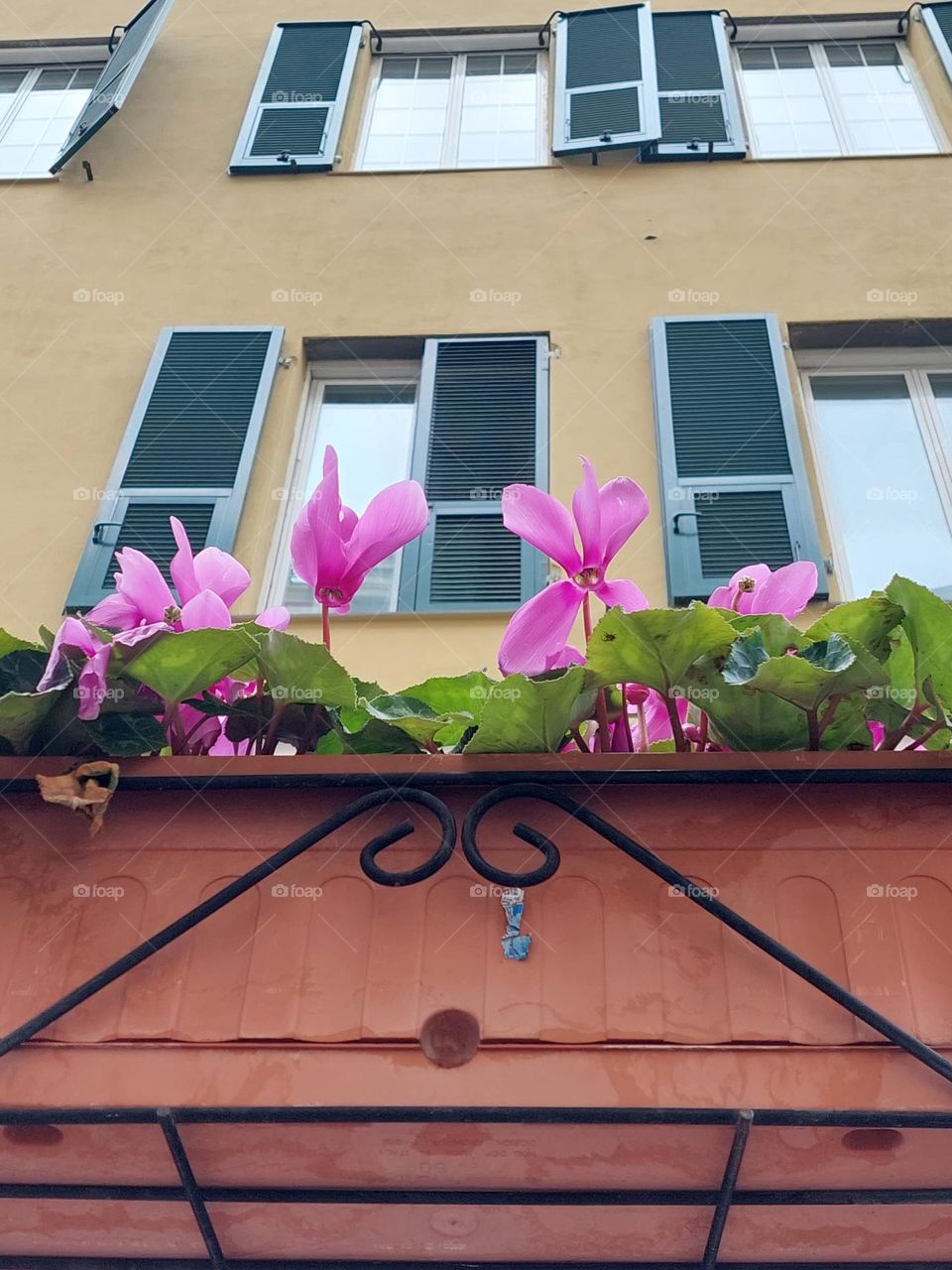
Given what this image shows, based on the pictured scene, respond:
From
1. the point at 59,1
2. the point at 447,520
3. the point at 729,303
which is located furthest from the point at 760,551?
the point at 59,1

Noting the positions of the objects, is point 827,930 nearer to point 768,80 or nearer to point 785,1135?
point 785,1135

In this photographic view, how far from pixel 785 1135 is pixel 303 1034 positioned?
1.43 ft

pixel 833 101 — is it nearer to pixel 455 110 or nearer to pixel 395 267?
pixel 455 110

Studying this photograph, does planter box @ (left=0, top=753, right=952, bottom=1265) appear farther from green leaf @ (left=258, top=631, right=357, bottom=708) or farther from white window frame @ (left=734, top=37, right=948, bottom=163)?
white window frame @ (left=734, top=37, right=948, bottom=163)

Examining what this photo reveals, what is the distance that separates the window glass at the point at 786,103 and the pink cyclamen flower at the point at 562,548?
398 cm

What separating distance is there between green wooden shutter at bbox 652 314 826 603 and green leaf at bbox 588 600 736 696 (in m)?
2.00

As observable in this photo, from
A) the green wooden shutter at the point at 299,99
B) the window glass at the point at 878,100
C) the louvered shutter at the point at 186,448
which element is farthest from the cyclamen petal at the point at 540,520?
the window glass at the point at 878,100

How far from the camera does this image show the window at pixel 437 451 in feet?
11.4

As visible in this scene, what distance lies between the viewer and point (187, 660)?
1296 mm

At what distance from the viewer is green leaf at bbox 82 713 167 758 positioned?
1315 mm

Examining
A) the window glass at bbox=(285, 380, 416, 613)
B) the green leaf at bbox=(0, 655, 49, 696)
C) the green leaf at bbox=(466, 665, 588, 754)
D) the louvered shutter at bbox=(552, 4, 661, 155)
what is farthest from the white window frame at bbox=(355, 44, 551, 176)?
the green leaf at bbox=(466, 665, 588, 754)

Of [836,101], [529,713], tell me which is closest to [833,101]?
[836,101]

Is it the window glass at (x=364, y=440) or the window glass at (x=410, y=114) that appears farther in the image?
the window glass at (x=410, y=114)

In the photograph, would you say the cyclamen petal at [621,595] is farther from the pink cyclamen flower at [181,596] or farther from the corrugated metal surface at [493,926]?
the pink cyclamen flower at [181,596]
